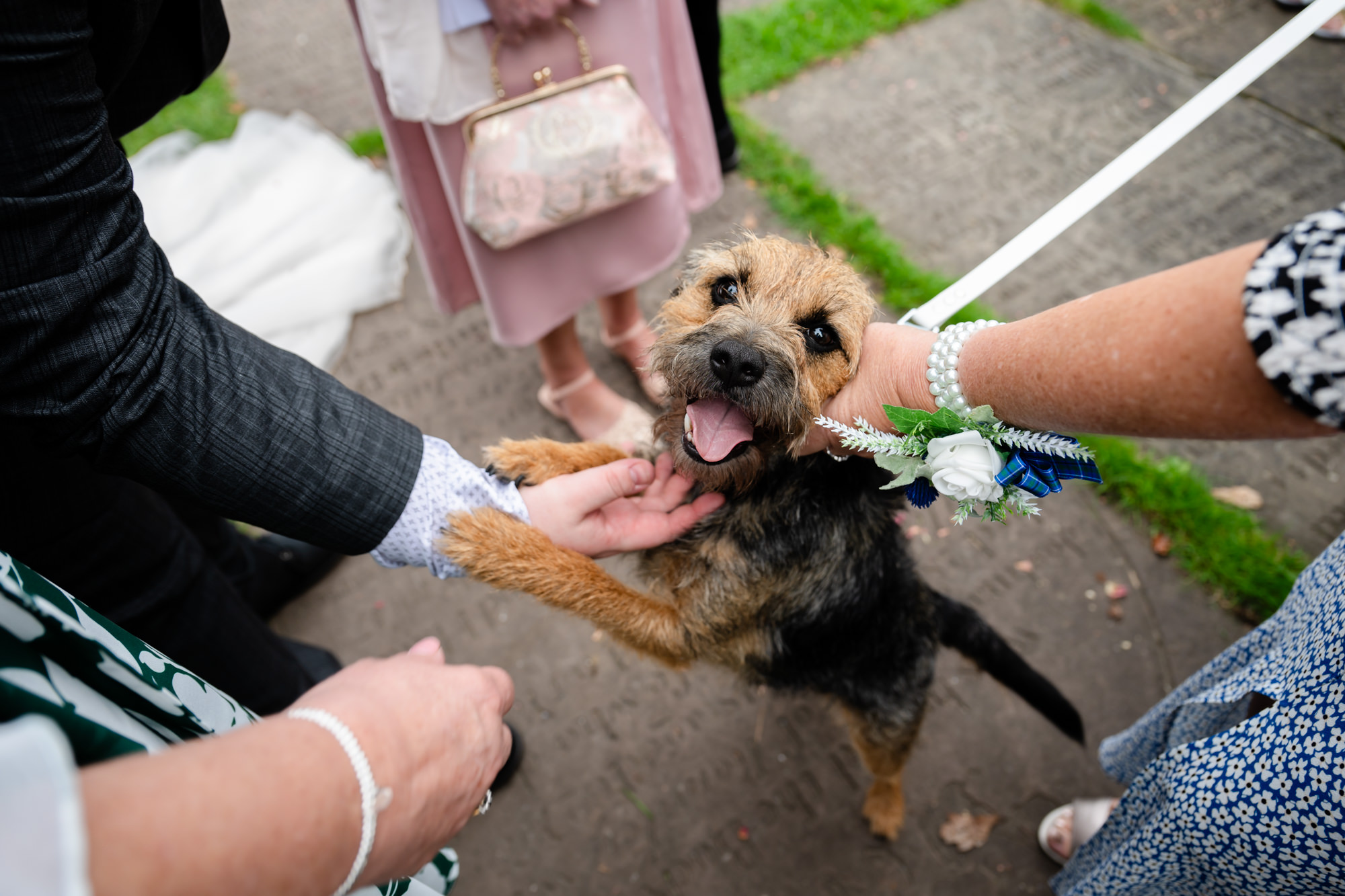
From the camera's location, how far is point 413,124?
2.62m

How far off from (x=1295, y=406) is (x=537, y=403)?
3294mm

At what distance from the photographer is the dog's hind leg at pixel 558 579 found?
184cm

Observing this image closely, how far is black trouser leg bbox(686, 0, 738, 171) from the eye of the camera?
12.1 feet

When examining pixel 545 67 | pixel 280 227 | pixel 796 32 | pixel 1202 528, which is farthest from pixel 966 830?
pixel 796 32

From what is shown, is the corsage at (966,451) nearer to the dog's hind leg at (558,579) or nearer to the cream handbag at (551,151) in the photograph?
the dog's hind leg at (558,579)

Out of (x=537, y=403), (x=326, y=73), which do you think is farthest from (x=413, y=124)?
(x=326, y=73)

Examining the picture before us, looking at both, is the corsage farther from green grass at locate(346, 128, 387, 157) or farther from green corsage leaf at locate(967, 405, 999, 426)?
green grass at locate(346, 128, 387, 157)

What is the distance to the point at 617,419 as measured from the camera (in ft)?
11.8

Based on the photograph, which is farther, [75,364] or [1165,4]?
[1165,4]

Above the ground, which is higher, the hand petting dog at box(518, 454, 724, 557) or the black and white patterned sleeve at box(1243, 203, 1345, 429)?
the black and white patterned sleeve at box(1243, 203, 1345, 429)

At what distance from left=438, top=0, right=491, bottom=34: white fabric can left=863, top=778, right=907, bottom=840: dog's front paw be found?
9.79 ft

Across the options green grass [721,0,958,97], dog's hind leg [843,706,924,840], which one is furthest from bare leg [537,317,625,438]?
green grass [721,0,958,97]

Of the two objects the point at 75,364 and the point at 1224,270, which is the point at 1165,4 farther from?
the point at 75,364

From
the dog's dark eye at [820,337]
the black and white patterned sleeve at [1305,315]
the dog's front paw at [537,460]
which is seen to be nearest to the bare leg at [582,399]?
the dog's front paw at [537,460]
